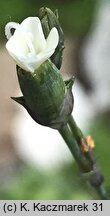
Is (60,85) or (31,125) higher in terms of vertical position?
(60,85)

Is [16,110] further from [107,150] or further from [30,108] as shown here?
[30,108]

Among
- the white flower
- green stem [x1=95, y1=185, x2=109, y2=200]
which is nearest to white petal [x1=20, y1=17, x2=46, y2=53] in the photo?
the white flower

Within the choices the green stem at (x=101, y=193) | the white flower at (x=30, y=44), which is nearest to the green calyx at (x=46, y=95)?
the white flower at (x=30, y=44)

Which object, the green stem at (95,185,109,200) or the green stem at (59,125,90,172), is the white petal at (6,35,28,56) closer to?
the green stem at (59,125,90,172)

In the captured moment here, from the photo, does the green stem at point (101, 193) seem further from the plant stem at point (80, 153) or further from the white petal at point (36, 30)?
the white petal at point (36, 30)

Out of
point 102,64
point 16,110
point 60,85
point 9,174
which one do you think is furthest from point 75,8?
point 60,85

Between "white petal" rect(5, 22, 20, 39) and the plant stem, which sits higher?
"white petal" rect(5, 22, 20, 39)

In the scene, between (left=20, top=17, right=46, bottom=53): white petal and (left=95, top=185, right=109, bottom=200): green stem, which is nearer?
(left=20, top=17, right=46, bottom=53): white petal
